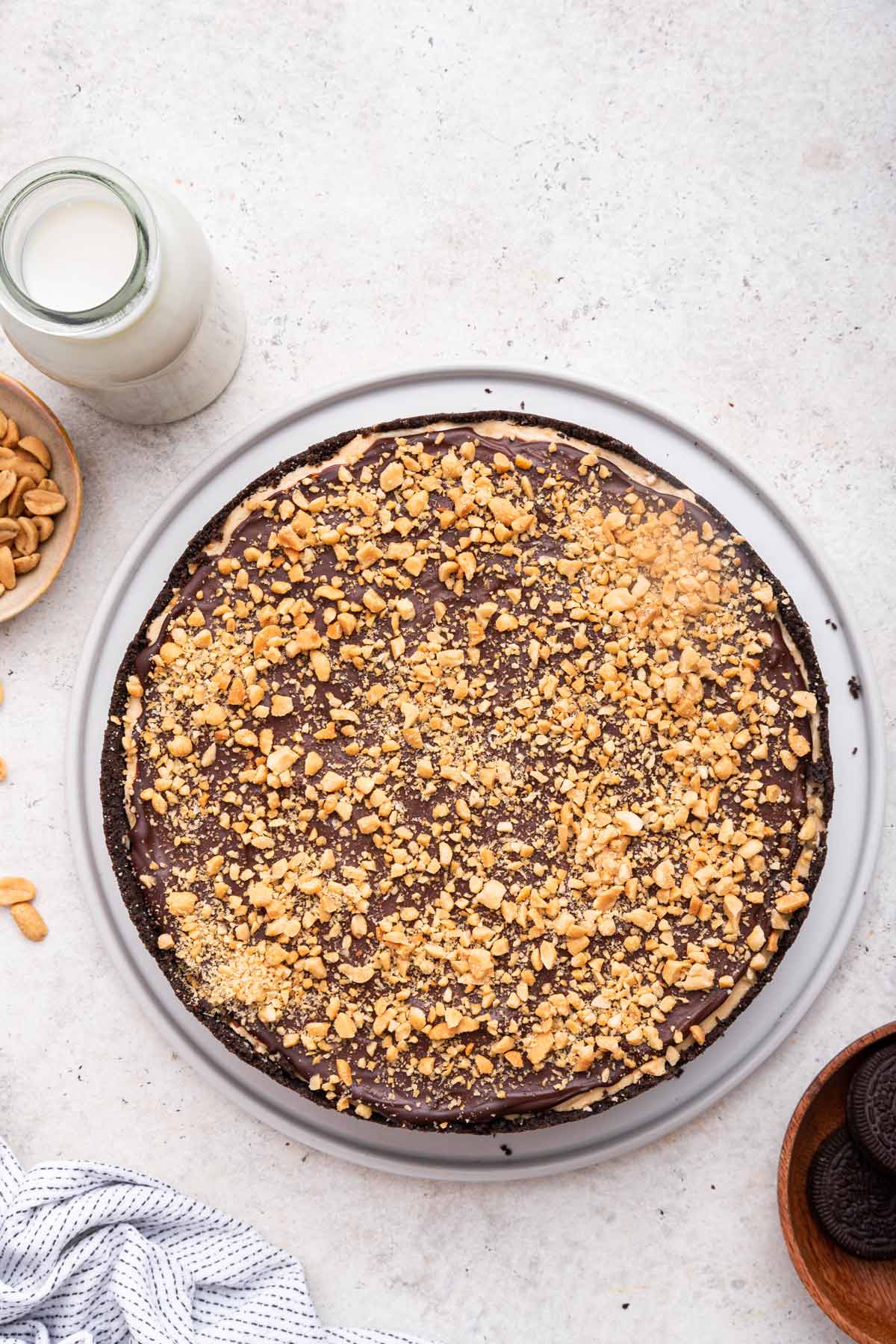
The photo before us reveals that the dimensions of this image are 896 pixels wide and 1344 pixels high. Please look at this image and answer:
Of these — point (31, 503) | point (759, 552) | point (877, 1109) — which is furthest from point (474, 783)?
A: point (31, 503)

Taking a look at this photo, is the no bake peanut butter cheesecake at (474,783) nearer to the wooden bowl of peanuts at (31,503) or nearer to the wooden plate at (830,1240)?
the wooden plate at (830,1240)

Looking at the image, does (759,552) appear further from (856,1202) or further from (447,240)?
(856,1202)

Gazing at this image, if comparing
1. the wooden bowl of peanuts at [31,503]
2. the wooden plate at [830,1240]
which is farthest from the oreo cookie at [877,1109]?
the wooden bowl of peanuts at [31,503]

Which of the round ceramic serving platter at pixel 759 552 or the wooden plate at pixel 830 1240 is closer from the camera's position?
the wooden plate at pixel 830 1240

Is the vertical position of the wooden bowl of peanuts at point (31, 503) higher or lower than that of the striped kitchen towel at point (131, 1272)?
higher

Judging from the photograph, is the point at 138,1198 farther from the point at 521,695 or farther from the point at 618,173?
the point at 618,173

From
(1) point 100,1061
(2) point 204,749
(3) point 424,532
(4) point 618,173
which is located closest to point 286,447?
(3) point 424,532

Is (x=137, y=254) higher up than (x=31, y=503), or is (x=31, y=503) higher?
(x=137, y=254)

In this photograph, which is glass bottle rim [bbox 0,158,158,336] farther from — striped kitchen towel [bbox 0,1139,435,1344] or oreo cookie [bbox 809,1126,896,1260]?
oreo cookie [bbox 809,1126,896,1260]
